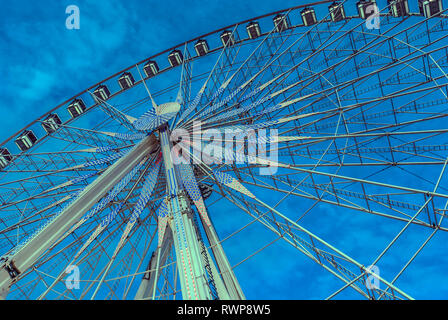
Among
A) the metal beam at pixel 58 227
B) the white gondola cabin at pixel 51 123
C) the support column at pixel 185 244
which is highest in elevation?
the white gondola cabin at pixel 51 123

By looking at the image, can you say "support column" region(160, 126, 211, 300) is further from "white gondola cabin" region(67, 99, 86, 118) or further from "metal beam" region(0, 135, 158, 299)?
"white gondola cabin" region(67, 99, 86, 118)

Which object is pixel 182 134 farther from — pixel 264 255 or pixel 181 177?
pixel 264 255

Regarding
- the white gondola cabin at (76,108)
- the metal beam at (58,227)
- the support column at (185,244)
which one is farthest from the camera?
the white gondola cabin at (76,108)

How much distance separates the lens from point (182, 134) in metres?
18.3

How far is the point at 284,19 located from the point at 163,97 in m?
9.32

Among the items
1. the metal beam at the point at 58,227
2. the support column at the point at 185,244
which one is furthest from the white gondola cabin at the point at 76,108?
the support column at the point at 185,244

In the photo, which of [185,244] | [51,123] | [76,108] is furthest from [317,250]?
[76,108]

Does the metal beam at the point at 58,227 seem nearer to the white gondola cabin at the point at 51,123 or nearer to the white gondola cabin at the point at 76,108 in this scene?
the white gondola cabin at the point at 51,123

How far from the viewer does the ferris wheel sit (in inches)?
472

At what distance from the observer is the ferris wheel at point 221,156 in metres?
12.0

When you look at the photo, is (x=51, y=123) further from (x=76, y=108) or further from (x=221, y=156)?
(x=221, y=156)
